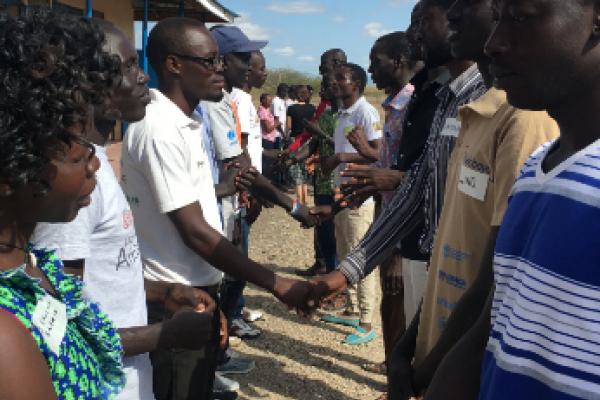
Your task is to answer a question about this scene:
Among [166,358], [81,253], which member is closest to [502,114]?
[81,253]

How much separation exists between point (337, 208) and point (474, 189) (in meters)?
2.09

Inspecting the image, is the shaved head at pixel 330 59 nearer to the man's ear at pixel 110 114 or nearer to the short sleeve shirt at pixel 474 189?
the man's ear at pixel 110 114

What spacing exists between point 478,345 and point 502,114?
639mm

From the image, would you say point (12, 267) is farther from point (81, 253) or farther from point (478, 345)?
point (478, 345)

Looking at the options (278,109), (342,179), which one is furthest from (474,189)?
(278,109)

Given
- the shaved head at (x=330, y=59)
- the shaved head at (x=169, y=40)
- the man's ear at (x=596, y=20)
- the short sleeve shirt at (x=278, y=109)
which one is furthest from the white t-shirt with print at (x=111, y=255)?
the short sleeve shirt at (x=278, y=109)

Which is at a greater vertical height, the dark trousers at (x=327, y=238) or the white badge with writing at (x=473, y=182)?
the white badge with writing at (x=473, y=182)

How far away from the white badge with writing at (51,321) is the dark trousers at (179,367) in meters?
A: 1.42

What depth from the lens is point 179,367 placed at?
2.73 metres

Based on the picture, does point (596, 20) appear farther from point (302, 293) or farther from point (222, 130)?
point (222, 130)

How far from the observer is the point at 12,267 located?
1278 millimetres

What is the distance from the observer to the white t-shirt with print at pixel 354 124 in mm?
5543

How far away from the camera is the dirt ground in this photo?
14.4 feet

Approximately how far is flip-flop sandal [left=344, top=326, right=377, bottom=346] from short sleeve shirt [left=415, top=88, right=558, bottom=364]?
311cm
